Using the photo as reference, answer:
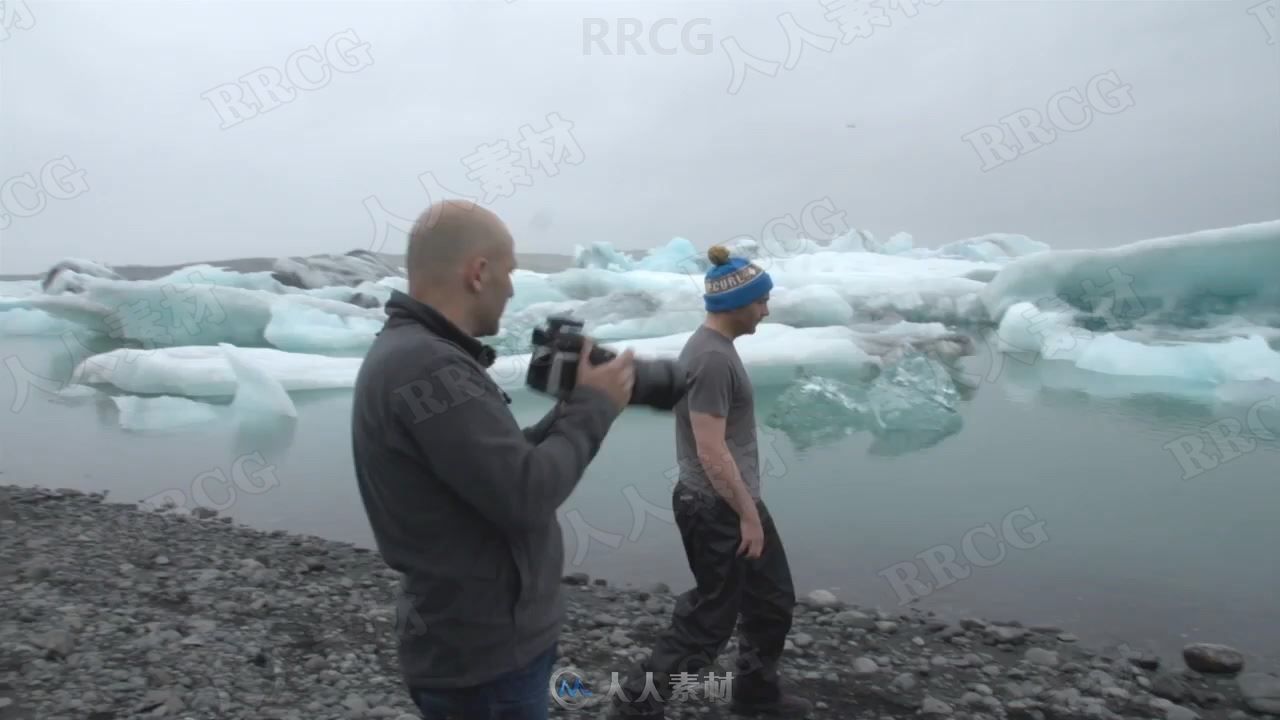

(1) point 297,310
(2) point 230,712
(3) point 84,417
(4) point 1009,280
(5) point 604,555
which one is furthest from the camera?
(1) point 297,310

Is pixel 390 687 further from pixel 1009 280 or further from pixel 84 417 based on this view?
pixel 1009 280

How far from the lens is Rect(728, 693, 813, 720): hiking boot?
2771 millimetres

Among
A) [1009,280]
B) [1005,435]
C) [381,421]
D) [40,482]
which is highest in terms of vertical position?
[1009,280]

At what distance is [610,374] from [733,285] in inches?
45.7

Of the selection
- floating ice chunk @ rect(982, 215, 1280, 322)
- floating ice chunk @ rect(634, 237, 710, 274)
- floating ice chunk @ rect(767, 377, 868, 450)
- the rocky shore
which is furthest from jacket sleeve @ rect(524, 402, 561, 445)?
floating ice chunk @ rect(634, 237, 710, 274)

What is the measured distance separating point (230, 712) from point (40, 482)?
5.57 m

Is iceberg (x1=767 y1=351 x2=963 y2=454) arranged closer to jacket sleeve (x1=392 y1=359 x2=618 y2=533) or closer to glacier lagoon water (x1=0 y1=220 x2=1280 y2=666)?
glacier lagoon water (x1=0 y1=220 x2=1280 y2=666)

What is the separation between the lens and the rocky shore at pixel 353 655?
2939 mm

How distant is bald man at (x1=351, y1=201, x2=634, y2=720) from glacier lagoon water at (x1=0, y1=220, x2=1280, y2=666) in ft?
10.8

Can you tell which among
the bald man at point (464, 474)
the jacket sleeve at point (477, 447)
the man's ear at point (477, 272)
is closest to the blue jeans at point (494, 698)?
the bald man at point (464, 474)

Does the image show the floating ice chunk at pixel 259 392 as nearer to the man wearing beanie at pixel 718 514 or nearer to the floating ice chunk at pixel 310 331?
the floating ice chunk at pixel 310 331

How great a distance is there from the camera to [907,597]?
4.36 metres

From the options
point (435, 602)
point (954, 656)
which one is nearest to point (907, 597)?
point (954, 656)

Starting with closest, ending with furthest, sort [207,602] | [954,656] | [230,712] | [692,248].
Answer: [230,712] < [954,656] < [207,602] < [692,248]
